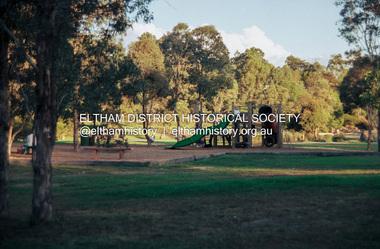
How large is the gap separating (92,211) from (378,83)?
2887cm

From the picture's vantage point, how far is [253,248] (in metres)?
6.39

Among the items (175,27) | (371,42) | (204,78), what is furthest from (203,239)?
(175,27)

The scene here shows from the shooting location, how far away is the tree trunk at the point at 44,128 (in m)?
7.97

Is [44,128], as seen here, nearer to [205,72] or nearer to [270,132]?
[270,132]

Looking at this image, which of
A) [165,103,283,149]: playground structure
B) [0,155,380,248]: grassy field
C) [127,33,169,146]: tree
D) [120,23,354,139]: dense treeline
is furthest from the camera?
Result: [120,23,354,139]: dense treeline

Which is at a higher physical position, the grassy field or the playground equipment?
the playground equipment

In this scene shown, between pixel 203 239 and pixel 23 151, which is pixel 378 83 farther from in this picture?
pixel 203 239

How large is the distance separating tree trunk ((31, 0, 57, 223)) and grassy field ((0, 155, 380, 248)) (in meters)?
0.42

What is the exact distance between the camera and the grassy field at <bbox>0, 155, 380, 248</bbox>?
269 inches

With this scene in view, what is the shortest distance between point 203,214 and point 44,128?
11.5 ft

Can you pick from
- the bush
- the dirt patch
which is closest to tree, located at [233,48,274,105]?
the bush

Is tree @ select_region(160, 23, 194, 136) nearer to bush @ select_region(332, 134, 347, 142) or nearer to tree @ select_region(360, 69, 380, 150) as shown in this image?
tree @ select_region(360, 69, 380, 150)

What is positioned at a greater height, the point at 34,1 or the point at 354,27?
the point at 354,27

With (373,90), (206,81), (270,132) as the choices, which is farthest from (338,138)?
(270,132)
